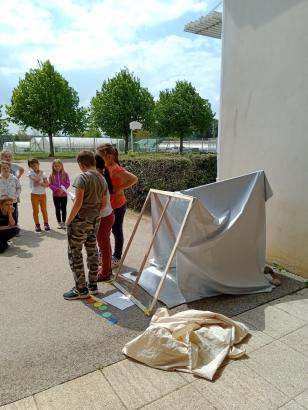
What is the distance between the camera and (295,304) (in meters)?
3.80

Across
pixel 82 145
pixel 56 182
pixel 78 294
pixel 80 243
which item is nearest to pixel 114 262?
pixel 78 294

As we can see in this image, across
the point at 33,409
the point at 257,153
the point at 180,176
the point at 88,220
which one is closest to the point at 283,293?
the point at 257,153

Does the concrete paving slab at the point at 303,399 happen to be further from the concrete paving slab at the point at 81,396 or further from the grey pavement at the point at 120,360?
the concrete paving slab at the point at 81,396

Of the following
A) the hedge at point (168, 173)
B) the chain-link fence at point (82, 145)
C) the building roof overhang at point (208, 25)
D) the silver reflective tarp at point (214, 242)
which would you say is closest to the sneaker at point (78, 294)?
the silver reflective tarp at point (214, 242)

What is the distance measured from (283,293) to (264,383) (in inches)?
65.3

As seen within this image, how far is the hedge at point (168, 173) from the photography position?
8219mm

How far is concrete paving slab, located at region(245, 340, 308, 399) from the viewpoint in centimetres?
255

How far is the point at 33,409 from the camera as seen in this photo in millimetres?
2359

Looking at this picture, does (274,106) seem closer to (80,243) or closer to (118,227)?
(118,227)

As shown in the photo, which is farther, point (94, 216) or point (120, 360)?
point (94, 216)

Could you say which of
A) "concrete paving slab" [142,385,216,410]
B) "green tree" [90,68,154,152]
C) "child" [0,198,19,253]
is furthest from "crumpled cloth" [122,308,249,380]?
"green tree" [90,68,154,152]

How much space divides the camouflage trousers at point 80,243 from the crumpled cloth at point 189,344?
3.98ft

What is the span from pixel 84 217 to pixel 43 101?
29.6m

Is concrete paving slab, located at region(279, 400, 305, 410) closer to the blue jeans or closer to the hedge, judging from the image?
the blue jeans
